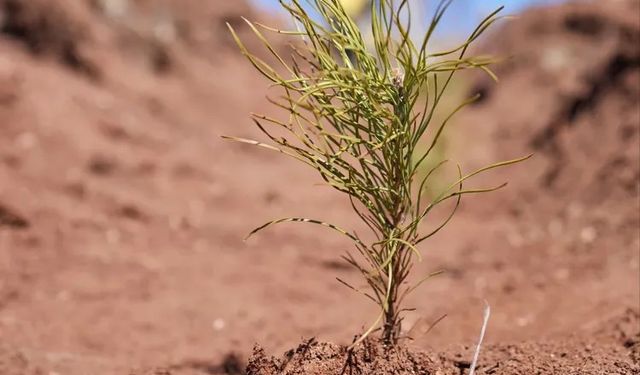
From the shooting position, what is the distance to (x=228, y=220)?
5.37 m

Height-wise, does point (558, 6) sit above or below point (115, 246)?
above

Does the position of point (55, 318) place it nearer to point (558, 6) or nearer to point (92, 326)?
point (92, 326)

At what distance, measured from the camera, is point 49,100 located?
5828 millimetres

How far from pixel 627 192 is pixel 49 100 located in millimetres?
4413

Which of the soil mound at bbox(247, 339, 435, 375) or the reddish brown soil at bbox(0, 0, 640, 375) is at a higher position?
the reddish brown soil at bbox(0, 0, 640, 375)

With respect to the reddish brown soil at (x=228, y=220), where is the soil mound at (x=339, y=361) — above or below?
below

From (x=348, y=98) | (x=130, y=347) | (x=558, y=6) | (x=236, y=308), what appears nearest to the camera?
(x=348, y=98)

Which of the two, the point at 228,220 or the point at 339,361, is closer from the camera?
the point at 339,361

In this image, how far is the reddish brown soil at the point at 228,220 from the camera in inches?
116

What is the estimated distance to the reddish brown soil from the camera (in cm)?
295

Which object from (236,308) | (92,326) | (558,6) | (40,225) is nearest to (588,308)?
(236,308)

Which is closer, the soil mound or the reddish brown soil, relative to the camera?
the soil mound

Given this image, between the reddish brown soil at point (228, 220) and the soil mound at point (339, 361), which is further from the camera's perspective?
the reddish brown soil at point (228, 220)

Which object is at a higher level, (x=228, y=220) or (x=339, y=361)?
(x=228, y=220)
